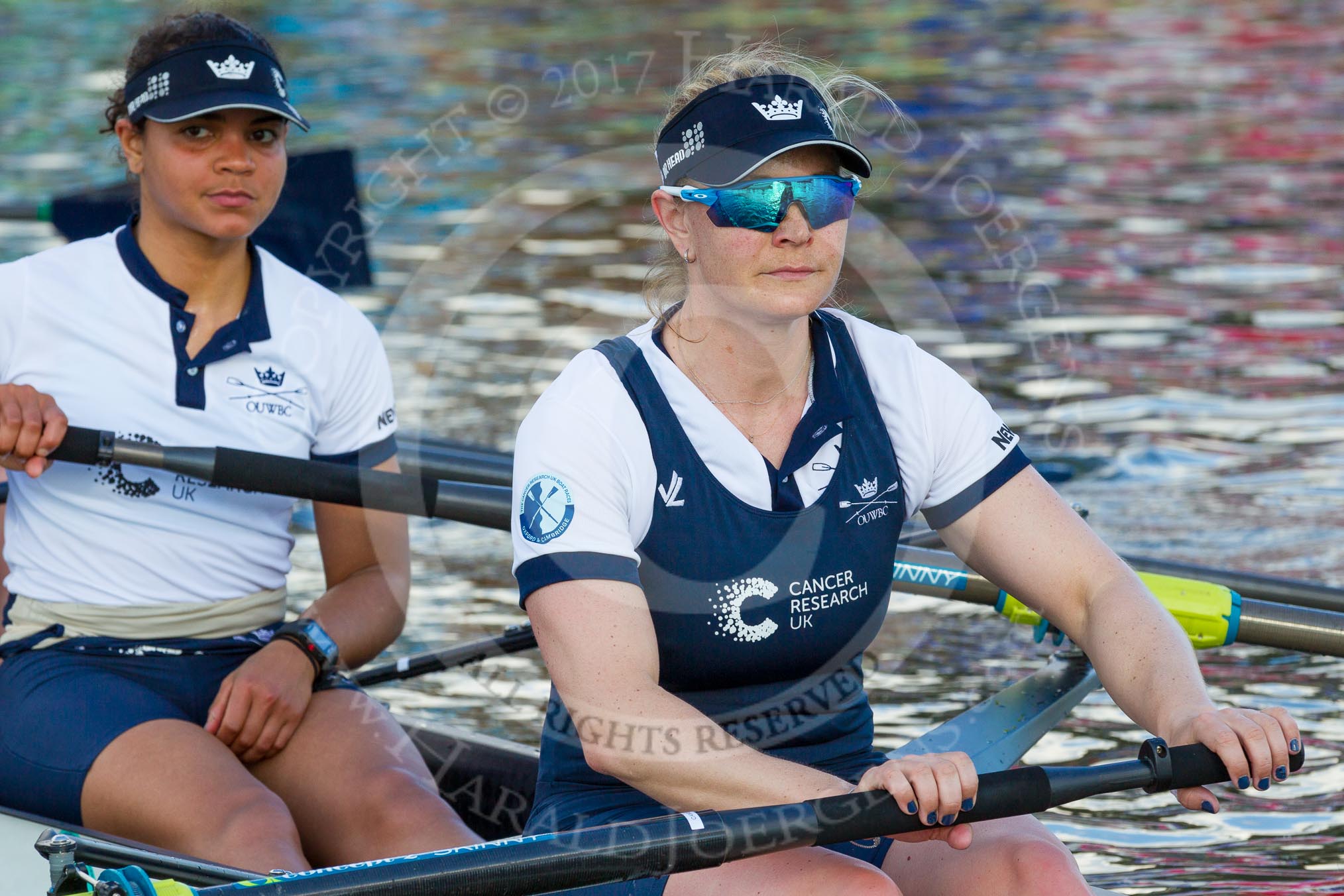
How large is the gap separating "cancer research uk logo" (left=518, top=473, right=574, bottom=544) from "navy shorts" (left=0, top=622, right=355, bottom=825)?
86cm

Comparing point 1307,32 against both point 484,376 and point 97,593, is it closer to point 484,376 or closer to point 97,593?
point 484,376

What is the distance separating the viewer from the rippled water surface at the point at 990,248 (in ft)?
14.9

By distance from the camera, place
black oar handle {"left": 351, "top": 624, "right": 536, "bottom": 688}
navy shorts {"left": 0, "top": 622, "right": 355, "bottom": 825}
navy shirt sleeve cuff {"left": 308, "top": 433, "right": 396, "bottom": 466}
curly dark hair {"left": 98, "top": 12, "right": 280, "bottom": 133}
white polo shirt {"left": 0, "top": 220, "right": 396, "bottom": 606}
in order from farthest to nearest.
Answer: black oar handle {"left": 351, "top": 624, "right": 536, "bottom": 688} → navy shirt sleeve cuff {"left": 308, "top": 433, "right": 396, "bottom": 466} → curly dark hair {"left": 98, "top": 12, "right": 280, "bottom": 133} → white polo shirt {"left": 0, "top": 220, "right": 396, "bottom": 606} → navy shorts {"left": 0, "top": 622, "right": 355, "bottom": 825}

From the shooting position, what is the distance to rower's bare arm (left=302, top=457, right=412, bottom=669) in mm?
3072

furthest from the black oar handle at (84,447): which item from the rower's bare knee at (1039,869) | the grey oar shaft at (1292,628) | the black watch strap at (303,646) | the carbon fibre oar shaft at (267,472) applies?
the grey oar shaft at (1292,628)

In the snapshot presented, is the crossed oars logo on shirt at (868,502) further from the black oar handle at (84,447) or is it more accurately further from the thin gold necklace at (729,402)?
the black oar handle at (84,447)

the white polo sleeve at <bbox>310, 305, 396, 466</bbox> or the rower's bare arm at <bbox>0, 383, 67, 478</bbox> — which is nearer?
the rower's bare arm at <bbox>0, 383, 67, 478</bbox>

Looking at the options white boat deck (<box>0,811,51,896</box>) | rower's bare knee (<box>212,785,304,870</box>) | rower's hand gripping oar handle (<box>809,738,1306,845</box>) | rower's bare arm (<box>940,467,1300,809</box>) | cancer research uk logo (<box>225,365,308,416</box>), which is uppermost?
cancer research uk logo (<box>225,365,308,416</box>)

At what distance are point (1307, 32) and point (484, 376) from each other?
1053cm

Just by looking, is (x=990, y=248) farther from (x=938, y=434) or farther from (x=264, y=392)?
(x=938, y=434)

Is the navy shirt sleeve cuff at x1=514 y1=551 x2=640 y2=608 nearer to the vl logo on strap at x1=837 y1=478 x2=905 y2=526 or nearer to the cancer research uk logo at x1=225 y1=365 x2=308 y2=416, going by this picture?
the vl logo on strap at x1=837 y1=478 x2=905 y2=526

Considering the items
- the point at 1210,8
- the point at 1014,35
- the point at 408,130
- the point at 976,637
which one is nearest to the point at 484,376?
the point at 976,637

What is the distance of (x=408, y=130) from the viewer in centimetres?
1252

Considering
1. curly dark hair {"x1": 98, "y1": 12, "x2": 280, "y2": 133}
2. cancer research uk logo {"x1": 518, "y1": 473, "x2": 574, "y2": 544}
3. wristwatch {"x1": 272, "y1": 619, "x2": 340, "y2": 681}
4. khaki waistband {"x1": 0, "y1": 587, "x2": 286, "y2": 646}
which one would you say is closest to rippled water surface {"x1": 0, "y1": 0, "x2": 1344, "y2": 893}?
cancer research uk logo {"x1": 518, "y1": 473, "x2": 574, "y2": 544}
